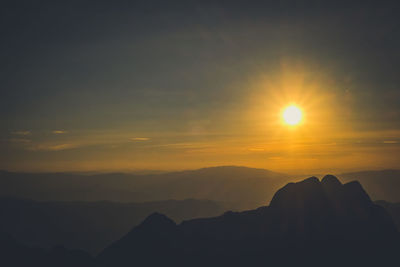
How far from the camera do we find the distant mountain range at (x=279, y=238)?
463 feet

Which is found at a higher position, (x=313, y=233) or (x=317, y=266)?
(x=313, y=233)

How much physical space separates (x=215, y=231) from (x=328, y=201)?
5089 cm

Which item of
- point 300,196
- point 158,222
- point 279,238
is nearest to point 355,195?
point 300,196

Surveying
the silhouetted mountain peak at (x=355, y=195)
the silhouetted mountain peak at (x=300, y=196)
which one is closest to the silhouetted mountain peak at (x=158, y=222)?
the silhouetted mountain peak at (x=300, y=196)

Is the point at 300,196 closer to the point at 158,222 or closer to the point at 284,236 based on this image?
the point at 284,236

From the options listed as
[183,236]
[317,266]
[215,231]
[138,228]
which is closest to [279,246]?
[317,266]

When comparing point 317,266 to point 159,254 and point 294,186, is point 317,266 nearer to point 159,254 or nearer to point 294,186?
point 294,186

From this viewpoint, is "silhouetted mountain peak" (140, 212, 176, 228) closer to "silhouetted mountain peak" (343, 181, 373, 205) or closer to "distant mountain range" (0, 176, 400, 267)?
"distant mountain range" (0, 176, 400, 267)

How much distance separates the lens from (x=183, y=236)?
150 m

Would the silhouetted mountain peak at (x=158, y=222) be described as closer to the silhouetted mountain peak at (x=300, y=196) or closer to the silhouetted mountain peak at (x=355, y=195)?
the silhouetted mountain peak at (x=300, y=196)

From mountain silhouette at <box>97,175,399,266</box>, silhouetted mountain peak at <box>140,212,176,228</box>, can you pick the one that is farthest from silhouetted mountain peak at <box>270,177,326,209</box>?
silhouetted mountain peak at <box>140,212,176,228</box>

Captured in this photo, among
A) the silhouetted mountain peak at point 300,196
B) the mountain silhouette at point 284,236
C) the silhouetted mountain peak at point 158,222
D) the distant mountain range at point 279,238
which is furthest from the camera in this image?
the silhouetted mountain peak at point 300,196

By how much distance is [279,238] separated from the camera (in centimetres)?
14725

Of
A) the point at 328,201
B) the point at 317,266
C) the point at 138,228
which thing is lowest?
the point at 317,266
